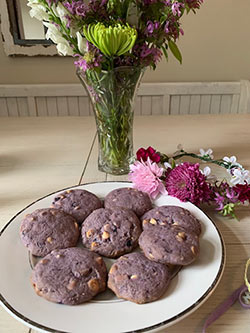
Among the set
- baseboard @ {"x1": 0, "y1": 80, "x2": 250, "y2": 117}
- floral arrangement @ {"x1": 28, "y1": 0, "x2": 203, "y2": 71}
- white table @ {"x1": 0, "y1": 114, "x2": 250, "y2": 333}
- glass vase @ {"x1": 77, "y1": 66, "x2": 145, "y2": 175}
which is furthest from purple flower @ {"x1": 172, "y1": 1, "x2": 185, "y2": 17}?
baseboard @ {"x1": 0, "y1": 80, "x2": 250, "y2": 117}

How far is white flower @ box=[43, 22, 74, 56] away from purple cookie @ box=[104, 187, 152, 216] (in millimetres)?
355

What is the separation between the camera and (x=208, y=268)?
54 cm

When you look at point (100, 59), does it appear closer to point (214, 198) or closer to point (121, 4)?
point (121, 4)

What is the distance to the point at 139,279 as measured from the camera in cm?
49

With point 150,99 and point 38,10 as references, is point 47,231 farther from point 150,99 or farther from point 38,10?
point 150,99

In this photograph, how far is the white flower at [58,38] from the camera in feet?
2.38

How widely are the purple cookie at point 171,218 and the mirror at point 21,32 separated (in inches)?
58.8

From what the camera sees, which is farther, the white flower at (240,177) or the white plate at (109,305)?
the white flower at (240,177)

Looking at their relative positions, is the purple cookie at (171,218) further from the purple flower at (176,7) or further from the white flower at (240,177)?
the purple flower at (176,7)

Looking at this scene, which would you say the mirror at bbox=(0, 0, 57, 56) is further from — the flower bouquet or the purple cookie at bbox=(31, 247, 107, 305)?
the purple cookie at bbox=(31, 247, 107, 305)

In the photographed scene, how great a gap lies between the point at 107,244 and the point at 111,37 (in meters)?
0.43

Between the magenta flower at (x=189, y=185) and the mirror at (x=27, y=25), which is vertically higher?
the mirror at (x=27, y=25)

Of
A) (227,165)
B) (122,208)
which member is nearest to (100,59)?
(122,208)

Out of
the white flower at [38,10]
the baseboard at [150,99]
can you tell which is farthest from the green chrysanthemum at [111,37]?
the baseboard at [150,99]
